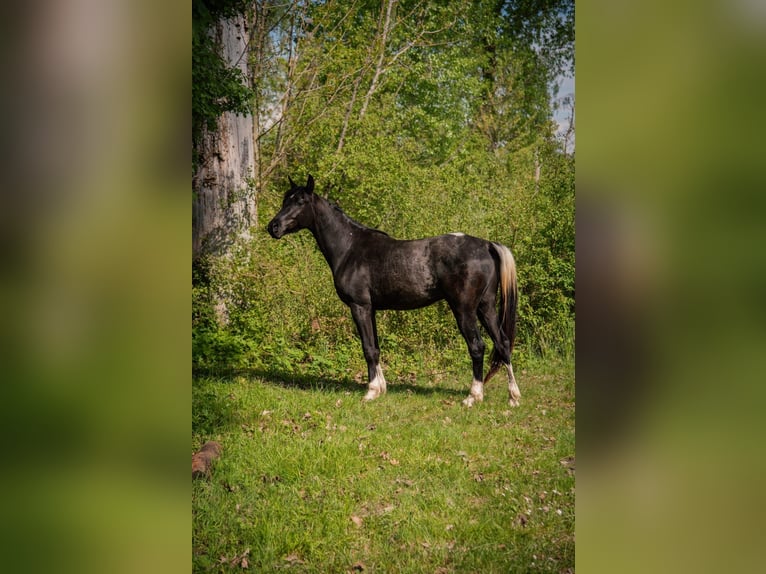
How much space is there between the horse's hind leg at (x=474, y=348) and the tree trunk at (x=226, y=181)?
225 cm

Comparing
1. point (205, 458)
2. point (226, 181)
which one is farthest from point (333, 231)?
point (205, 458)

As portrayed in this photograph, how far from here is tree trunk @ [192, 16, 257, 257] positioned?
518cm

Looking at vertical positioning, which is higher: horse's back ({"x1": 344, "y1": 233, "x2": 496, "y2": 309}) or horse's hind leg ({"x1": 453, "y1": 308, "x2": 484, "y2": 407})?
horse's back ({"x1": 344, "y1": 233, "x2": 496, "y2": 309})

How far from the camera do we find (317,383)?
4.25 m

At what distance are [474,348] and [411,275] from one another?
631 mm

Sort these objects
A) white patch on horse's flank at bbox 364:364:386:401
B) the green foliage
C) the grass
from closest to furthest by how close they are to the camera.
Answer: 1. the grass
2. white patch on horse's flank at bbox 364:364:386:401
3. the green foliage

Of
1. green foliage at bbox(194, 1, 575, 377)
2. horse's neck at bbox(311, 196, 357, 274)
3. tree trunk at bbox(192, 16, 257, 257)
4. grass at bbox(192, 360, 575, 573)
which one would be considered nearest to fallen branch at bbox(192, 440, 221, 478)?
grass at bbox(192, 360, 575, 573)

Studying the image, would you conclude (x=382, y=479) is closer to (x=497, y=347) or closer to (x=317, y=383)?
(x=497, y=347)
